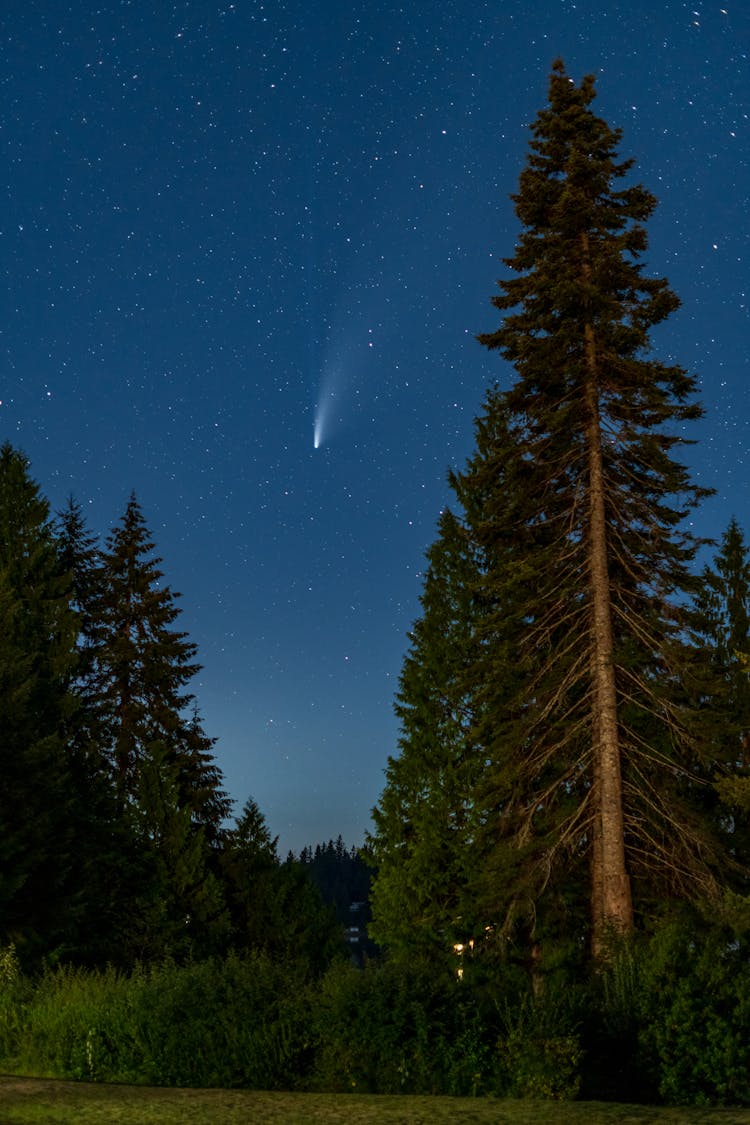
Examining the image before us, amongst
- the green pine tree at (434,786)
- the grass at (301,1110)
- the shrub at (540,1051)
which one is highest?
the green pine tree at (434,786)

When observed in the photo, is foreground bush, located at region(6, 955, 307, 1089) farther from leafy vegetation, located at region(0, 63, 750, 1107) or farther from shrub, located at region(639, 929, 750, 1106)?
shrub, located at region(639, 929, 750, 1106)

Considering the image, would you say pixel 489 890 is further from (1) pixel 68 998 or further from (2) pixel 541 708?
(1) pixel 68 998

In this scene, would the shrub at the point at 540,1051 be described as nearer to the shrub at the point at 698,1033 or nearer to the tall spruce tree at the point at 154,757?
the shrub at the point at 698,1033

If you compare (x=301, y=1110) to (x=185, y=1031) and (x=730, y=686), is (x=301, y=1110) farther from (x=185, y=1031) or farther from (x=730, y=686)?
(x=730, y=686)

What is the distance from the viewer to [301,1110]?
772cm

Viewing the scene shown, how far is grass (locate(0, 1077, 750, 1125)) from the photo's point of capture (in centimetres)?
701

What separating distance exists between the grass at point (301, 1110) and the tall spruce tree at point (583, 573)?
841 centimetres

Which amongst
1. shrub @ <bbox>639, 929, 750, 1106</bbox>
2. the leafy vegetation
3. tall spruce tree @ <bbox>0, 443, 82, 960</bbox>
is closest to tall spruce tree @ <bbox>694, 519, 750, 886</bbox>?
the leafy vegetation

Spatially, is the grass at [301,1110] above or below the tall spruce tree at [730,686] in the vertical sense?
below

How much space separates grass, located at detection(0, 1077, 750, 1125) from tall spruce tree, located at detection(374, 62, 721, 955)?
A: 8.41 m

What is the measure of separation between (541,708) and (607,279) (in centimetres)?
814

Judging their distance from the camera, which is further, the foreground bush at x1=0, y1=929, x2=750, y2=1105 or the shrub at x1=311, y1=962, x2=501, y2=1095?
the shrub at x1=311, y1=962, x2=501, y2=1095

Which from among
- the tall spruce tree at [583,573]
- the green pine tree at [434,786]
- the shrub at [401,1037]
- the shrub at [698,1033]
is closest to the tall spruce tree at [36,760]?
the green pine tree at [434,786]

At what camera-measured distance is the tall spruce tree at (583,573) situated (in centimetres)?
1681
